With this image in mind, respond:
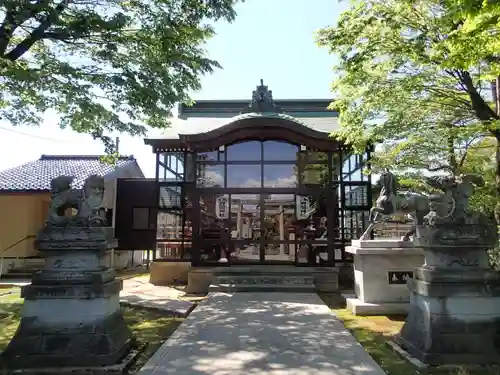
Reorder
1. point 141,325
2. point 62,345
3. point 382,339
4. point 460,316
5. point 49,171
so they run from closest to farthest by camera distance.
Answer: point 62,345 → point 460,316 → point 382,339 → point 141,325 → point 49,171

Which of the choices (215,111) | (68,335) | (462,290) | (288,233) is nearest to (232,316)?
(68,335)

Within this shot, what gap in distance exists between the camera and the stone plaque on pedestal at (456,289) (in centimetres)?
488

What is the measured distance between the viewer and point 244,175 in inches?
497

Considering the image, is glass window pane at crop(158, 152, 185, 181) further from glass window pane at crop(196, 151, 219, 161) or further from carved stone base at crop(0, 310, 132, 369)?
carved stone base at crop(0, 310, 132, 369)

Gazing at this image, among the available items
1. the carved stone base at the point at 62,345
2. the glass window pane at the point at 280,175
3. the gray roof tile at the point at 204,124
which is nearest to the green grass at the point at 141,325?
the carved stone base at the point at 62,345

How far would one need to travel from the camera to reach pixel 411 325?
215 inches

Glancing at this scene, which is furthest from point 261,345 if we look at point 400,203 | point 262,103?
point 262,103

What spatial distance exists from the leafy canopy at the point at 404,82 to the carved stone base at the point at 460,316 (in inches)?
126

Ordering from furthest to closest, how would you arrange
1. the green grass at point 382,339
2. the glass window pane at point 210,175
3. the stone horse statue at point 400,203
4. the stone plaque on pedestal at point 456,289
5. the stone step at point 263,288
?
the glass window pane at point 210,175 < the stone step at point 263,288 < the stone horse statue at point 400,203 < the stone plaque on pedestal at point 456,289 < the green grass at point 382,339

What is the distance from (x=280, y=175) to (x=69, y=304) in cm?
856

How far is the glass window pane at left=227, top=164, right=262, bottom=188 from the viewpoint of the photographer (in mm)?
12547

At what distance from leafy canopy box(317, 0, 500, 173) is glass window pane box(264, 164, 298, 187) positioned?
10.7 feet

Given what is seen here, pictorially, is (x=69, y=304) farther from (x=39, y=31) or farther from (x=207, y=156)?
(x=207, y=156)

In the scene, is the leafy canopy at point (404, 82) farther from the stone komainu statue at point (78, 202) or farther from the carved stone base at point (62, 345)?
the carved stone base at point (62, 345)
